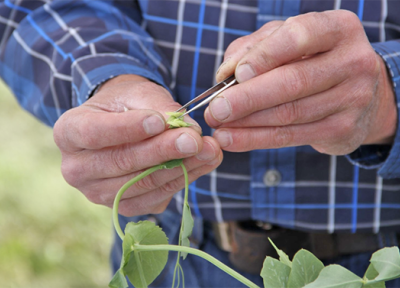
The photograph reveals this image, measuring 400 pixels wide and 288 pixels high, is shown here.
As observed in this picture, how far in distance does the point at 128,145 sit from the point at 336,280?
33cm

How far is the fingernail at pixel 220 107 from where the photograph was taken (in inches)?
21.7

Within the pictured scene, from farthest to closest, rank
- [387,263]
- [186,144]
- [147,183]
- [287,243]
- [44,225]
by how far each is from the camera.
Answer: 1. [44,225]
2. [287,243]
3. [147,183]
4. [186,144]
5. [387,263]

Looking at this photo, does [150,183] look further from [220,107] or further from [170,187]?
[220,107]

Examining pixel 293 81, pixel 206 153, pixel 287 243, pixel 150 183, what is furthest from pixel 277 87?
pixel 287 243

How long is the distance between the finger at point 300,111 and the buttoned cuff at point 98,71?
0.19 m

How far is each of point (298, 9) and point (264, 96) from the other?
1.01 feet

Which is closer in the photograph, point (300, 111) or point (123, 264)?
point (123, 264)

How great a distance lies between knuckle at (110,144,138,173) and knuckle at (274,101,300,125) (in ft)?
0.66

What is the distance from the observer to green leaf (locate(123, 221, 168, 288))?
1.23 feet

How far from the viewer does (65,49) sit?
32.4 inches

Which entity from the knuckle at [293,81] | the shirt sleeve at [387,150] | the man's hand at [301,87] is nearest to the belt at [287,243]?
the shirt sleeve at [387,150]

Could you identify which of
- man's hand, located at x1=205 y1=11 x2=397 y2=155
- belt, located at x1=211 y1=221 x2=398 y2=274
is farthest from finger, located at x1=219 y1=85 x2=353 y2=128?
belt, located at x1=211 y1=221 x2=398 y2=274

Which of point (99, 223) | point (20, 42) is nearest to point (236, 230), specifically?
point (20, 42)

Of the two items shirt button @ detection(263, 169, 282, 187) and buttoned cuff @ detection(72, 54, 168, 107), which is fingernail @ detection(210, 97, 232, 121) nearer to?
buttoned cuff @ detection(72, 54, 168, 107)
